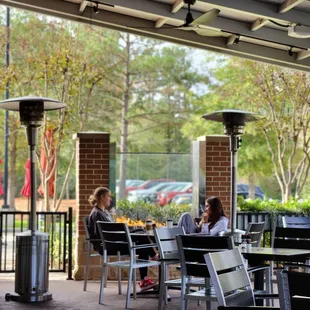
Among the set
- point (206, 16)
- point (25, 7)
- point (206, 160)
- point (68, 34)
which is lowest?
point (206, 160)

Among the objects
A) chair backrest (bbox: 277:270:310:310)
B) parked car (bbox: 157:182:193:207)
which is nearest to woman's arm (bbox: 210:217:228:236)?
parked car (bbox: 157:182:193:207)

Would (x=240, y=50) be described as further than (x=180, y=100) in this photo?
No

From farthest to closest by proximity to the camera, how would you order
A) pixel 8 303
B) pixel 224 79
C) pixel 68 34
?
pixel 224 79, pixel 68 34, pixel 8 303

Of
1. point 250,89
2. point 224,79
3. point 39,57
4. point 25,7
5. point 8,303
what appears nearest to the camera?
point 8,303

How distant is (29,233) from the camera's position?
9898mm

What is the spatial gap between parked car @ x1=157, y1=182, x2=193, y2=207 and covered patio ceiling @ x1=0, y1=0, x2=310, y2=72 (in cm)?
252

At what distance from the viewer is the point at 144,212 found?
40.0 feet

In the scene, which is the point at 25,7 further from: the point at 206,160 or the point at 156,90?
the point at 156,90

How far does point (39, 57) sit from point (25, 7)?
21.9 feet

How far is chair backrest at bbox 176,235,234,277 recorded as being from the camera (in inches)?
278

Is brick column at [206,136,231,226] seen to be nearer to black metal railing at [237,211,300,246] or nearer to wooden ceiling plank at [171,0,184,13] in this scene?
black metal railing at [237,211,300,246]

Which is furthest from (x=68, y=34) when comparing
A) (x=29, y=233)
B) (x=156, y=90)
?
(x=29, y=233)

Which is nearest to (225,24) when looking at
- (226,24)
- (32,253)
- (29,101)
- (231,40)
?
(226,24)

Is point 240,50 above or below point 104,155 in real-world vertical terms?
above
